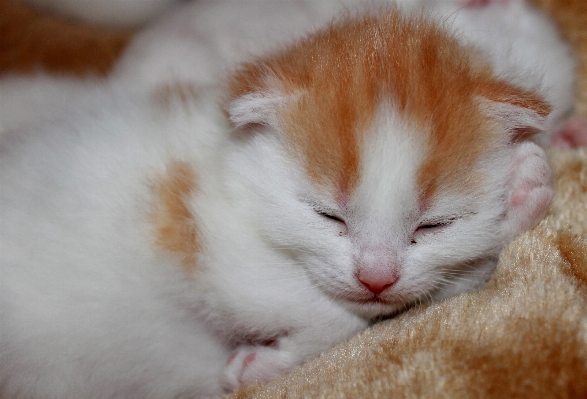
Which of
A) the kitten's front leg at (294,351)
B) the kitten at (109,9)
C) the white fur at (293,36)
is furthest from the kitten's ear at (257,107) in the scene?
the kitten at (109,9)

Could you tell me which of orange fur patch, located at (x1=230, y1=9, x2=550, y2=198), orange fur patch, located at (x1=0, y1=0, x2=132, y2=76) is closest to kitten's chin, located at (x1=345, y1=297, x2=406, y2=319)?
orange fur patch, located at (x1=230, y1=9, x2=550, y2=198)

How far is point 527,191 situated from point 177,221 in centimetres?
77

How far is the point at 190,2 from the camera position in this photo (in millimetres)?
2340

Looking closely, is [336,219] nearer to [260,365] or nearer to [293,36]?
[260,365]

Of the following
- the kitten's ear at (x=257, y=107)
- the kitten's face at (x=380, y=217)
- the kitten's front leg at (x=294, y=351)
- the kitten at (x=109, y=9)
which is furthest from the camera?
the kitten at (x=109, y=9)

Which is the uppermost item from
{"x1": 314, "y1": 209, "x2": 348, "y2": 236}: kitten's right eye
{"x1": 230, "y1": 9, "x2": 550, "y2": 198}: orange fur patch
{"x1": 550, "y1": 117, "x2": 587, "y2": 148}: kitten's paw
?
{"x1": 230, "y1": 9, "x2": 550, "y2": 198}: orange fur patch

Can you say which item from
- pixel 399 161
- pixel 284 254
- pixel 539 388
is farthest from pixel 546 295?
pixel 284 254

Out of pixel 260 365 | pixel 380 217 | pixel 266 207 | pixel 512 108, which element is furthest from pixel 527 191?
pixel 260 365

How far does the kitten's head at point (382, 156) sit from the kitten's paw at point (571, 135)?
49 cm

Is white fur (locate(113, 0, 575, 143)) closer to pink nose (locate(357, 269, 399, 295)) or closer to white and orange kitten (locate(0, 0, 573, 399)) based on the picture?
white and orange kitten (locate(0, 0, 573, 399))

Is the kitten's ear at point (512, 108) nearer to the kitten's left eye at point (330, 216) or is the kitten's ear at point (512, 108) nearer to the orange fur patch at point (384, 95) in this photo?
the orange fur patch at point (384, 95)

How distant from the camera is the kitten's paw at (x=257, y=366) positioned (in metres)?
1.32

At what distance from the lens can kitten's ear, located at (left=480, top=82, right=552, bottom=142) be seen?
1.17 meters

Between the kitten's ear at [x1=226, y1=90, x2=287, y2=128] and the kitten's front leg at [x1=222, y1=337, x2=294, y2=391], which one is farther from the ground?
the kitten's ear at [x1=226, y1=90, x2=287, y2=128]
